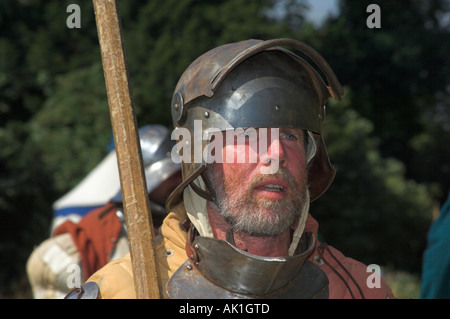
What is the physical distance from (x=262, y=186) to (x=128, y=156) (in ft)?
2.12

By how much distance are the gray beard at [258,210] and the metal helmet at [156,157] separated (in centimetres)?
227

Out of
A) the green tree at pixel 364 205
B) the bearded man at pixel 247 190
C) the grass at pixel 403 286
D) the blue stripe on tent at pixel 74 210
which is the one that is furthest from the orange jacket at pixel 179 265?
the green tree at pixel 364 205

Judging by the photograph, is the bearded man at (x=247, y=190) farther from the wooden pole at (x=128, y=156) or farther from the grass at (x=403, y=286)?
the grass at (x=403, y=286)

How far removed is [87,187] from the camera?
7684 millimetres

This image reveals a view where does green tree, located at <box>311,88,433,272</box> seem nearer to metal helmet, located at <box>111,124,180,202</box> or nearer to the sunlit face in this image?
metal helmet, located at <box>111,124,180,202</box>

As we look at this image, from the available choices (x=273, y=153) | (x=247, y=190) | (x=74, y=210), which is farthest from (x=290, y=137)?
(x=74, y=210)

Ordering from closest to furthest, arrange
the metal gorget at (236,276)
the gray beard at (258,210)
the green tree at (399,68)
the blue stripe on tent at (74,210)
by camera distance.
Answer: the metal gorget at (236,276)
the gray beard at (258,210)
the blue stripe on tent at (74,210)
the green tree at (399,68)

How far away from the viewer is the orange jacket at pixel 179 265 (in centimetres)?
273

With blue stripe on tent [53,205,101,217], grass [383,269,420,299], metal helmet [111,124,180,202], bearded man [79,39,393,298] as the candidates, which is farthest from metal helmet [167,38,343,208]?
grass [383,269,420,299]

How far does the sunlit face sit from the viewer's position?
Result: 2775 millimetres

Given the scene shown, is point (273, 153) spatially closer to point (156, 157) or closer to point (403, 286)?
point (156, 157)

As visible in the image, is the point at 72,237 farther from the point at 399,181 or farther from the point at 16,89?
the point at 399,181

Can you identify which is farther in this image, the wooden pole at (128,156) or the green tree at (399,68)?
the green tree at (399,68)

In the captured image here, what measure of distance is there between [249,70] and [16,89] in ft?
46.3
